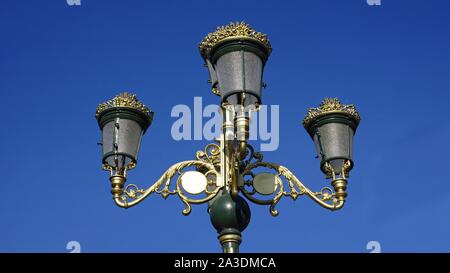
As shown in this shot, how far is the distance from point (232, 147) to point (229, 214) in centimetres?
60

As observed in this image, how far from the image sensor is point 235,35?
12.8 metres

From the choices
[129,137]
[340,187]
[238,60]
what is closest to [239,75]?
[238,60]

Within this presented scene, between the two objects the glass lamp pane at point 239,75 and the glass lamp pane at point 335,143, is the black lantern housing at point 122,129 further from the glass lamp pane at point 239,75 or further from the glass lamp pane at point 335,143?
the glass lamp pane at point 335,143

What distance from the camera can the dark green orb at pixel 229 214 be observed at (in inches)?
504

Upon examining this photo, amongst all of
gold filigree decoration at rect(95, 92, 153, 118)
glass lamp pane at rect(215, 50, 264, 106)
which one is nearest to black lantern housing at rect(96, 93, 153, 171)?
gold filigree decoration at rect(95, 92, 153, 118)

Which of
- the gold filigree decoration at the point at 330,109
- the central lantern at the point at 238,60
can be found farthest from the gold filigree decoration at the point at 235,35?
the gold filigree decoration at the point at 330,109

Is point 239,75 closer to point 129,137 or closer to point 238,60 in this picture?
point 238,60

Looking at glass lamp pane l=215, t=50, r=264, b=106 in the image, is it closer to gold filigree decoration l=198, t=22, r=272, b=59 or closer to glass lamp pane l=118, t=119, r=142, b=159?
gold filigree decoration l=198, t=22, r=272, b=59

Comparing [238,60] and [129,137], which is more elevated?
[238,60]
